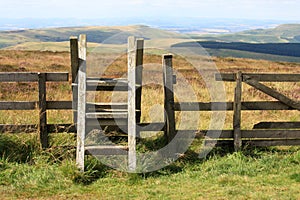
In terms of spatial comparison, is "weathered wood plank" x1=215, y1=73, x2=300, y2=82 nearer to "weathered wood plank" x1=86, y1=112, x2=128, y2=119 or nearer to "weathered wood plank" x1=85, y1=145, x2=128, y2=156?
"weathered wood plank" x1=86, y1=112, x2=128, y2=119

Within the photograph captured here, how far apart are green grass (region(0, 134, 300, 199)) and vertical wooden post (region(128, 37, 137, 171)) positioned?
0.34 meters

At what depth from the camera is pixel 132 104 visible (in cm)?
768

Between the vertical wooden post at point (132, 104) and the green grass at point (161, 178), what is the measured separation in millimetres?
345

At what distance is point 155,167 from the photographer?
7.61 meters

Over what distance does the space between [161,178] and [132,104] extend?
1.52 m

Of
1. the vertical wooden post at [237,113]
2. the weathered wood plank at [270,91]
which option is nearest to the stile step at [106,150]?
the vertical wooden post at [237,113]

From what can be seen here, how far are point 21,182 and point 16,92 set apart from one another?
9.51 m

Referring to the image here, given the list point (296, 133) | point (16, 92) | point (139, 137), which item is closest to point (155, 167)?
point (139, 137)

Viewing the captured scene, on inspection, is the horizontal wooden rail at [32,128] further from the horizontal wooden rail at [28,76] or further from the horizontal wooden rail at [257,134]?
the horizontal wooden rail at [257,134]

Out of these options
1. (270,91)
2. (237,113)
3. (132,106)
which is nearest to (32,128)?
(132,106)

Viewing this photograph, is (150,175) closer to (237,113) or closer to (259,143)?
(237,113)

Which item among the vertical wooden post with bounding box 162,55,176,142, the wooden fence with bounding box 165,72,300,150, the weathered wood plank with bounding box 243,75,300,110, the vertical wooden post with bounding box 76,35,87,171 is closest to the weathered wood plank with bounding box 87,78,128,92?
the vertical wooden post with bounding box 76,35,87,171

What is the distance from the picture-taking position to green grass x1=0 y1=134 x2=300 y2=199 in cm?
639

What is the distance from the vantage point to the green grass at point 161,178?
639 centimetres
